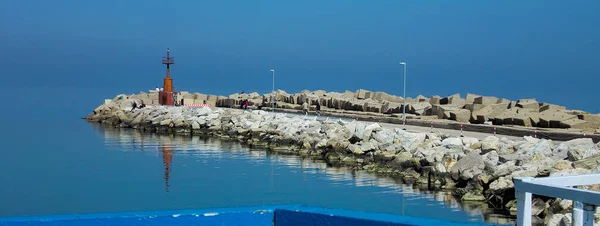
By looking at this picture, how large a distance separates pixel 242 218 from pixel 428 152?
16.1m

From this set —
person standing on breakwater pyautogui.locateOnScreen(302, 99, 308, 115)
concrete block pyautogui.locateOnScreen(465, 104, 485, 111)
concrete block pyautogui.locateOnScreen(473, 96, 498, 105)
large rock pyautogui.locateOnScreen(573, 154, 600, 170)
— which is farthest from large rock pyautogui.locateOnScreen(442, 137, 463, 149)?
person standing on breakwater pyautogui.locateOnScreen(302, 99, 308, 115)

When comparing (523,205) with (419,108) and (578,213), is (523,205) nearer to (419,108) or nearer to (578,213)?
(578,213)

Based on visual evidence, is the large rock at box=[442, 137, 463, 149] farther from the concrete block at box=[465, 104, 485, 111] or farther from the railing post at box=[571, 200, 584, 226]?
the railing post at box=[571, 200, 584, 226]

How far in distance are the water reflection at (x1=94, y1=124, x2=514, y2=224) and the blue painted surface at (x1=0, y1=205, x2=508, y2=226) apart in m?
10.3

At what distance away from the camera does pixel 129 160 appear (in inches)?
1062

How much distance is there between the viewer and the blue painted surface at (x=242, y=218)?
371 cm

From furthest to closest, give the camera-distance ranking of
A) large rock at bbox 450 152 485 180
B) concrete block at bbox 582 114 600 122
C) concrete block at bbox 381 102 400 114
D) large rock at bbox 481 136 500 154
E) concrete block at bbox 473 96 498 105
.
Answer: concrete block at bbox 381 102 400 114 < concrete block at bbox 473 96 498 105 < concrete block at bbox 582 114 600 122 < large rock at bbox 481 136 500 154 < large rock at bbox 450 152 485 180

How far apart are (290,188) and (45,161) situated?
1221 centimetres

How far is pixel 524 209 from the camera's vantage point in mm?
3857

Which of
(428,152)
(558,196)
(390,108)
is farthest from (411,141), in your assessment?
(558,196)

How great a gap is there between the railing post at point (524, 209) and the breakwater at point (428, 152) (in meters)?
9.10

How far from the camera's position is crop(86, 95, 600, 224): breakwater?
1480 cm

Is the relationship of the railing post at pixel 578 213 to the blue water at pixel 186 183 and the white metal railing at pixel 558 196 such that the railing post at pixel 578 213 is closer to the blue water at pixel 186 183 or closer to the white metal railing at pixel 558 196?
the white metal railing at pixel 558 196

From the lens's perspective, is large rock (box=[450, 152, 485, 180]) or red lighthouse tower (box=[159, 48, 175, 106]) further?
red lighthouse tower (box=[159, 48, 175, 106])
